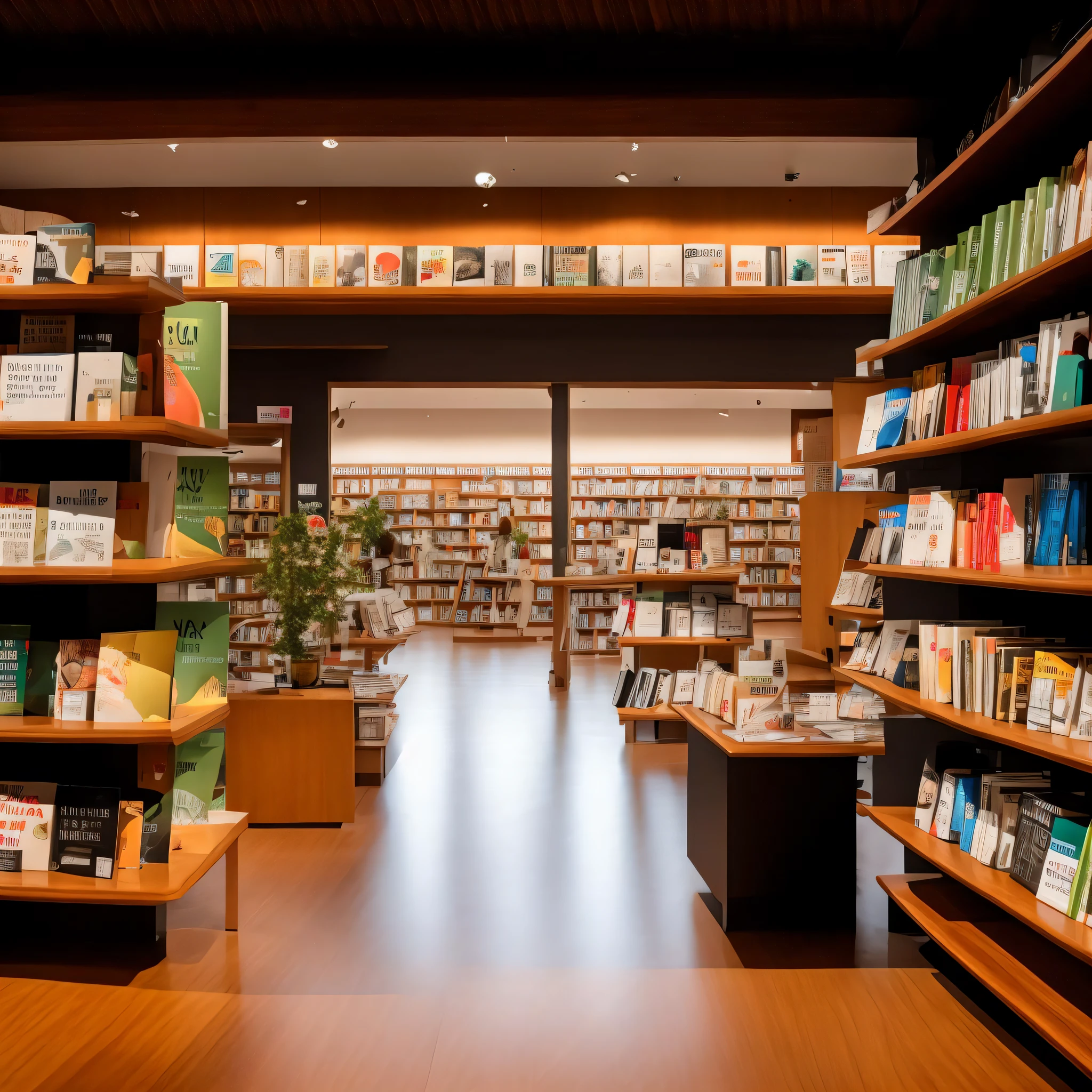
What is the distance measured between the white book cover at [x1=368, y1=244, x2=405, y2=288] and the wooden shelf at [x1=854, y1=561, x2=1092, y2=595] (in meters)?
5.33

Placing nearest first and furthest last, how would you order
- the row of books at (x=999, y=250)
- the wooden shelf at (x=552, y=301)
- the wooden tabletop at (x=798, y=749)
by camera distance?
the row of books at (x=999, y=250), the wooden tabletop at (x=798, y=749), the wooden shelf at (x=552, y=301)

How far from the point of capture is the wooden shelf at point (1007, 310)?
217 cm

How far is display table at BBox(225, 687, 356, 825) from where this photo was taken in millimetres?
4426

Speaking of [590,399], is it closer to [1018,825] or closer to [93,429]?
[93,429]

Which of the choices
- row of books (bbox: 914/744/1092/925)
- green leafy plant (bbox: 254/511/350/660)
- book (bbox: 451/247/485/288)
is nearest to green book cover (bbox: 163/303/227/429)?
green leafy plant (bbox: 254/511/350/660)

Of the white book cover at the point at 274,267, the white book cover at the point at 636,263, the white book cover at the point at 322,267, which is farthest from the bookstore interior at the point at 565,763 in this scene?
the white book cover at the point at 274,267

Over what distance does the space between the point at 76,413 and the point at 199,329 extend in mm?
473

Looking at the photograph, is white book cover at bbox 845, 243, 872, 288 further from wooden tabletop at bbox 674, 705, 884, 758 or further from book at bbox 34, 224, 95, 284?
book at bbox 34, 224, 95, 284

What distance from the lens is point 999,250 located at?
8.36 feet

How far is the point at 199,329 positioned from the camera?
3.01 metres

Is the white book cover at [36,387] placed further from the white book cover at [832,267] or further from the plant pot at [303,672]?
the white book cover at [832,267]

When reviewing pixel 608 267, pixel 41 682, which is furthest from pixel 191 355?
pixel 608 267

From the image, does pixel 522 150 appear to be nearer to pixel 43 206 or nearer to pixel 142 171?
pixel 142 171

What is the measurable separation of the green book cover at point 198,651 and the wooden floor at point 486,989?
33.7 inches
